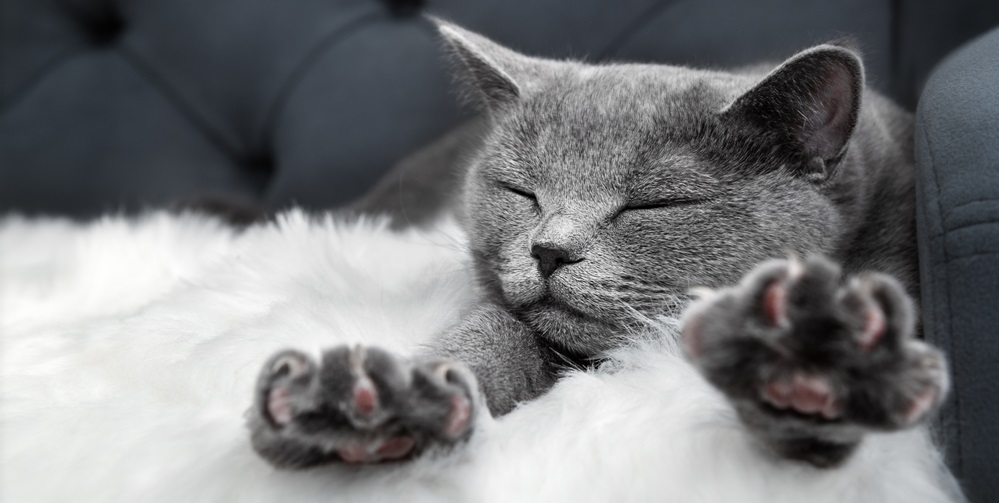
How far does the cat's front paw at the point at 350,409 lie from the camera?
441 millimetres

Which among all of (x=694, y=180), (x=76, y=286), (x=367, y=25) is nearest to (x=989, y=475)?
(x=694, y=180)

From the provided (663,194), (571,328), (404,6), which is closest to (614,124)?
(663,194)

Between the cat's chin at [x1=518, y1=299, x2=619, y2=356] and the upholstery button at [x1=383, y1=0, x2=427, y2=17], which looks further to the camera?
the upholstery button at [x1=383, y1=0, x2=427, y2=17]

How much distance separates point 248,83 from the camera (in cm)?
143

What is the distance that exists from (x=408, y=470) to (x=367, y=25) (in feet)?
3.62

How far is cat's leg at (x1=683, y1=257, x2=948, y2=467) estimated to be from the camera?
39 cm

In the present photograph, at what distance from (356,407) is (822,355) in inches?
10.0

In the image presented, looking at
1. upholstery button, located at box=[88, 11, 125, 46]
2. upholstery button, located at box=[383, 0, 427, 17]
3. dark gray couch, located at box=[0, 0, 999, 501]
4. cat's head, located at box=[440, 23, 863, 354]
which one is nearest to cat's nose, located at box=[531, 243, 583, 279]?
cat's head, located at box=[440, 23, 863, 354]

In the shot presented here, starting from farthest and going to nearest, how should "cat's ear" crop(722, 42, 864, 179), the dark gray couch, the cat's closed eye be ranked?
the dark gray couch < the cat's closed eye < "cat's ear" crop(722, 42, 864, 179)

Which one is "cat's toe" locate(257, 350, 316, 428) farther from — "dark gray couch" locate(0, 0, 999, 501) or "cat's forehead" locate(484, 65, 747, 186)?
"dark gray couch" locate(0, 0, 999, 501)

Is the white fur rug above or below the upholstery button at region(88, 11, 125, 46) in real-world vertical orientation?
below

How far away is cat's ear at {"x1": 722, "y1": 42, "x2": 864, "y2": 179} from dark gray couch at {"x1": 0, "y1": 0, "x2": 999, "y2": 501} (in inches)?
22.3

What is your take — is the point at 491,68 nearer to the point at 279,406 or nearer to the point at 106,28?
the point at 279,406

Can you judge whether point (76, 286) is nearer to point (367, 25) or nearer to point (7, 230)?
point (7, 230)
